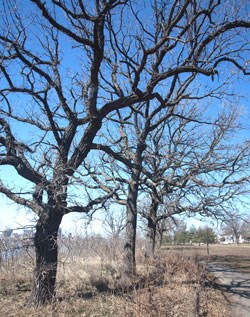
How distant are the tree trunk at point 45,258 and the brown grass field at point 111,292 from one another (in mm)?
327

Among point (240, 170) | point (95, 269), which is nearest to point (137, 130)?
point (240, 170)

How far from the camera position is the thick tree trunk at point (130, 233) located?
12.7 m

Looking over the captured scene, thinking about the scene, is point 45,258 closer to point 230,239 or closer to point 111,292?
point 111,292

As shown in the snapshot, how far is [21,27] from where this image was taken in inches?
328

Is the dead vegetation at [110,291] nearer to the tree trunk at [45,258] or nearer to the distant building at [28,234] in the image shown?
the tree trunk at [45,258]

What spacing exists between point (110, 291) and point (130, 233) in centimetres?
343

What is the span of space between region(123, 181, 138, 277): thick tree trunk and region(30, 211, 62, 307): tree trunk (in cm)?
446

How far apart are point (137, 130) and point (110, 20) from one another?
24.5 ft

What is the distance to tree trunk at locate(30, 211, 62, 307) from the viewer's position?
26.4 ft

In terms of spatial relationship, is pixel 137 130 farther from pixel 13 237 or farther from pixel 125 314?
pixel 125 314

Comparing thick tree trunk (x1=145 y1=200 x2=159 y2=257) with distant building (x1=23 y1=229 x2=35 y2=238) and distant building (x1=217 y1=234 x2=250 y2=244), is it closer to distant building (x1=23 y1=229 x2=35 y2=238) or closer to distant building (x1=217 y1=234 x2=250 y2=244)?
distant building (x1=23 y1=229 x2=35 y2=238)

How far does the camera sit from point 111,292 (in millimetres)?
9719

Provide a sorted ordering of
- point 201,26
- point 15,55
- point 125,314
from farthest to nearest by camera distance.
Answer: point 201,26 → point 15,55 → point 125,314

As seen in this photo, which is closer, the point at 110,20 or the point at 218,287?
the point at 110,20
